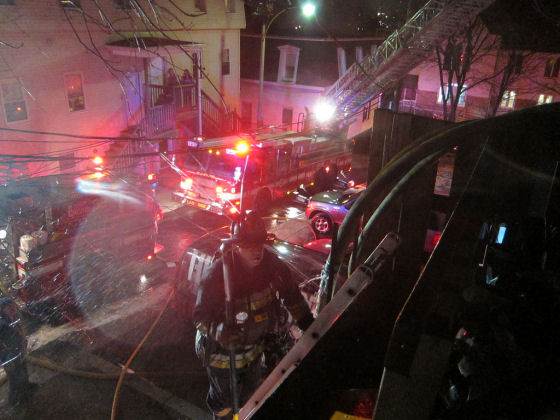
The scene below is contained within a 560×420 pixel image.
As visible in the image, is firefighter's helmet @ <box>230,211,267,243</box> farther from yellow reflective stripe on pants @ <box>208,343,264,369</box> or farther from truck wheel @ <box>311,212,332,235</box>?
truck wheel @ <box>311,212,332,235</box>

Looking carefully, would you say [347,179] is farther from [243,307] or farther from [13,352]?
[13,352]

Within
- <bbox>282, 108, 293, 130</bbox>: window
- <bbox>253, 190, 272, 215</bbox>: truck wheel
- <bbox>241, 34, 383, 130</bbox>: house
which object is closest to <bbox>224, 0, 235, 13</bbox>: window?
<bbox>241, 34, 383, 130</bbox>: house

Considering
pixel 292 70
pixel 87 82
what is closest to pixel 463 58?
pixel 292 70

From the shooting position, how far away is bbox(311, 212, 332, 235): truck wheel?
12.6 m

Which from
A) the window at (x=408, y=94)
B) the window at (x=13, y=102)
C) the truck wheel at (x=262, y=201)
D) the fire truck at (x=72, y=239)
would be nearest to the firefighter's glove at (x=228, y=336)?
the fire truck at (x=72, y=239)

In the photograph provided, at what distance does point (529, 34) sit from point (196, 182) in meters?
15.9

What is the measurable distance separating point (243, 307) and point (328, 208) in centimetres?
865

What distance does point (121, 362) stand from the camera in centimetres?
634

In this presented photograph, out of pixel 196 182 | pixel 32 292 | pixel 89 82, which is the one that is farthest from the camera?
pixel 89 82

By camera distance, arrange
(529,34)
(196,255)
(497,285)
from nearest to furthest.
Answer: (497,285), (196,255), (529,34)

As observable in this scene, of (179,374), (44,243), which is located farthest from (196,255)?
(44,243)

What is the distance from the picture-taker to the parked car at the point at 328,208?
40.4 feet

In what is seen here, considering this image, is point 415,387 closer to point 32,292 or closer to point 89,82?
point 32,292

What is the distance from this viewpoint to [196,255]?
6.91m
